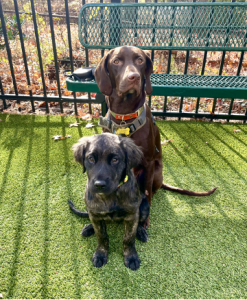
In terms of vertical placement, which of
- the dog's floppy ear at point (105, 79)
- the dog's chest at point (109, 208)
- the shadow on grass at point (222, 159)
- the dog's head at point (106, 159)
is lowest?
the shadow on grass at point (222, 159)

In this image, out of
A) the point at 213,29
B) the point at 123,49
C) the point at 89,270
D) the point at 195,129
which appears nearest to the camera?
the point at 89,270

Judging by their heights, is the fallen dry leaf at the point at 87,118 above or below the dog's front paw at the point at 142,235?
below

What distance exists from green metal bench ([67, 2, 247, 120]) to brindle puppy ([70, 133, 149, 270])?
168 cm

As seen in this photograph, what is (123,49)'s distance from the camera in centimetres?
259

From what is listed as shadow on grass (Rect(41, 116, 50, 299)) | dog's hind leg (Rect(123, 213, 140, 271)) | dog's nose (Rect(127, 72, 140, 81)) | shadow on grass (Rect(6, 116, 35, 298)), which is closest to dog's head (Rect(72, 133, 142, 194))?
dog's hind leg (Rect(123, 213, 140, 271))

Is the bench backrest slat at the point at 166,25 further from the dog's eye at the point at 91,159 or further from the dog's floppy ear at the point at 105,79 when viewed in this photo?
the dog's eye at the point at 91,159

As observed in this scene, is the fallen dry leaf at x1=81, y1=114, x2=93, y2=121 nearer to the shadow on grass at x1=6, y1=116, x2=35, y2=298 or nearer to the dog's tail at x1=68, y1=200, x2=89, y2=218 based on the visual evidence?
the shadow on grass at x1=6, y1=116, x2=35, y2=298

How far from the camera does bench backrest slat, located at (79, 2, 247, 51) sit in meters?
3.65

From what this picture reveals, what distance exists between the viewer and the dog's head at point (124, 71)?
246 cm

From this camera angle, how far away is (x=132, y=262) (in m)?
2.28

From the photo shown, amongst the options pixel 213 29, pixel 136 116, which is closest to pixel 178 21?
pixel 213 29

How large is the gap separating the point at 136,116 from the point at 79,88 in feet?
4.10

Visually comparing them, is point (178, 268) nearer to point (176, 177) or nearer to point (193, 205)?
point (193, 205)

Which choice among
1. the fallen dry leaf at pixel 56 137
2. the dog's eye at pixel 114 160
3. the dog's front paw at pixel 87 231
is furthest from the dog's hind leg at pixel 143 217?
the fallen dry leaf at pixel 56 137
